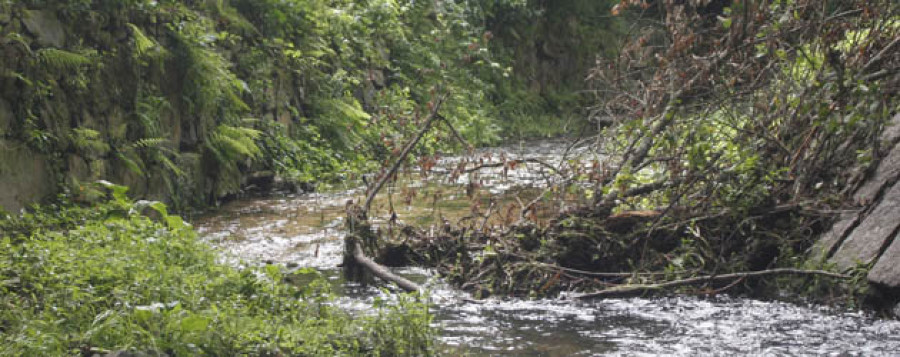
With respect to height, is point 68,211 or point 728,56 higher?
point 728,56

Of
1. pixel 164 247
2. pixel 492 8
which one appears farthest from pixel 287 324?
pixel 492 8

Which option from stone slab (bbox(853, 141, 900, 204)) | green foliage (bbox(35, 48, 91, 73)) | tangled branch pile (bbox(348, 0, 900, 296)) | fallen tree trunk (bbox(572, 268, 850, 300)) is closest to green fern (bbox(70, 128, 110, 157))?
green foliage (bbox(35, 48, 91, 73))

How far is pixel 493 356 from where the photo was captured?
4527mm

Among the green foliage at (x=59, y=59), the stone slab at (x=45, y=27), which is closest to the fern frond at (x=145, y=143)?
Answer: the green foliage at (x=59, y=59)

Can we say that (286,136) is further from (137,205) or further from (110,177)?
(137,205)

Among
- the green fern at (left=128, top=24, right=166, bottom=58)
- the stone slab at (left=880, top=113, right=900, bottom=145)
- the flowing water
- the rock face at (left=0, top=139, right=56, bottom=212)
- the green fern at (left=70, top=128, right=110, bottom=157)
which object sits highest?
the green fern at (left=128, top=24, right=166, bottom=58)

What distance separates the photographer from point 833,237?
5.62 m

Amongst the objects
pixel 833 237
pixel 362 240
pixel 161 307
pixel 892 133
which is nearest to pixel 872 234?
pixel 833 237

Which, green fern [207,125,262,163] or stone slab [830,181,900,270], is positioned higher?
green fern [207,125,262,163]

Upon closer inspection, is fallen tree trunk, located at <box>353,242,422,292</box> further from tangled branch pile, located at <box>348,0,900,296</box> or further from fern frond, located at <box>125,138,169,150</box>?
fern frond, located at <box>125,138,169,150</box>

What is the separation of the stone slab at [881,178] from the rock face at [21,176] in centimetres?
583

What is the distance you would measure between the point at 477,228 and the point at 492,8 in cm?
1375

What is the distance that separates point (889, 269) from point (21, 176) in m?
5.88

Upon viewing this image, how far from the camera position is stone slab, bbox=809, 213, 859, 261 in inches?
218
